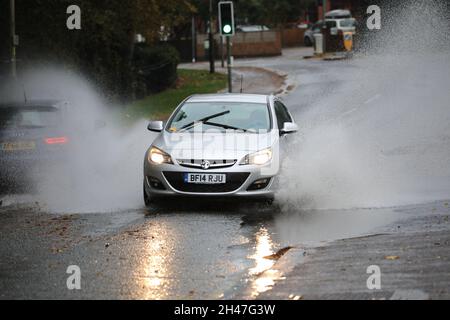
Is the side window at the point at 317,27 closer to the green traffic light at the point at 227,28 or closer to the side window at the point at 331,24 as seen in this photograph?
the side window at the point at 331,24

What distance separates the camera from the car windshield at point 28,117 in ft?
51.2

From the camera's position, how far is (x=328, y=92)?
108ft

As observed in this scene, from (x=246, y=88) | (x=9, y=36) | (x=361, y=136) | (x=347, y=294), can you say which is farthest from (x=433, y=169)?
(x=246, y=88)

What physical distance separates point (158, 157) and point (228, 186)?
102 centimetres

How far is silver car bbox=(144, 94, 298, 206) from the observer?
41.9 feet

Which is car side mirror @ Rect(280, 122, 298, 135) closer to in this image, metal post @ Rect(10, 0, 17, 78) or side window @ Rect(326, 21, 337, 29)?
metal post @ Rect(10, 0, 17, 78)

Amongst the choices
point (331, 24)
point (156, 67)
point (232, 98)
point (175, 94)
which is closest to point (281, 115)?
point (232, 98)

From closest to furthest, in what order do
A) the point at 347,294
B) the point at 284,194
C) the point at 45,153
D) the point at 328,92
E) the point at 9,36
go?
1. the point at 347,294
2. the point at 284,194
3. the point at 45,153
4. the point at 9,36
5. the point at 328,92

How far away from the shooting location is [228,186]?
41.9 feet

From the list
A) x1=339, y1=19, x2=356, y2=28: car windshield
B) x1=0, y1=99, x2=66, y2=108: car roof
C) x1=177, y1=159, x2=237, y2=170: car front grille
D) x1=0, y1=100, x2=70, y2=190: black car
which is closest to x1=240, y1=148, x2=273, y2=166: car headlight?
x1=177, y1=159, x2=237, y2=170: car front grille

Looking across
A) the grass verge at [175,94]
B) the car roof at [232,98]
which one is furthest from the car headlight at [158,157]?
the grass verge at [175,94]

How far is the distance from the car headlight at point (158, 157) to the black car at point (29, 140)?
270 cm
